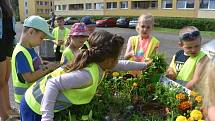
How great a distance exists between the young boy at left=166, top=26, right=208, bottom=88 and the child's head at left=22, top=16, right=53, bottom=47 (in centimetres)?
125

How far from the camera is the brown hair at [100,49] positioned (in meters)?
2.24

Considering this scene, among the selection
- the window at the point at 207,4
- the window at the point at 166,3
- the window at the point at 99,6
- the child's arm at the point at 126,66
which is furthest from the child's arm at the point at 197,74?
the window at the point at 99,6

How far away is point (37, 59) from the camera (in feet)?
11.2

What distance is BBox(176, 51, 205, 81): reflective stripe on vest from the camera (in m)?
3.30

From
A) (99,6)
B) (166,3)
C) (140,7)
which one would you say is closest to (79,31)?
(166,3)

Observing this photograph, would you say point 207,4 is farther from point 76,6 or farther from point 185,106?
point 185,106

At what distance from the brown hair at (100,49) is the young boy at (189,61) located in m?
1.13

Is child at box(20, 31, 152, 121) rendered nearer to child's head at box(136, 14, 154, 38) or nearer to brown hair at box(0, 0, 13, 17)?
child's head at box(136, 14, 154, 38)

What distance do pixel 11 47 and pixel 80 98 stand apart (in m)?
2.27

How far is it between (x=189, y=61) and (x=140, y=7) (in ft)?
158

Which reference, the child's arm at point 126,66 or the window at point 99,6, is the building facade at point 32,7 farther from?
the child's arm at point 126,66

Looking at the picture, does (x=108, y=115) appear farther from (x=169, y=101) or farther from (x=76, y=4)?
(x=76, y=4)

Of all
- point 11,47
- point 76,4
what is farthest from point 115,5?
point 11,47

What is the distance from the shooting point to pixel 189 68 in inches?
131
